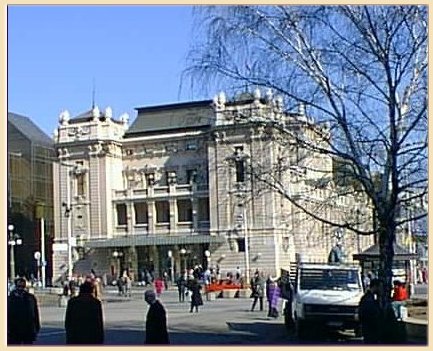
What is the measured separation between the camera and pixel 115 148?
102m

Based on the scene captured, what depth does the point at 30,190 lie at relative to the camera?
319ft

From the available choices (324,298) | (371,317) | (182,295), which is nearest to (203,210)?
(182,295)

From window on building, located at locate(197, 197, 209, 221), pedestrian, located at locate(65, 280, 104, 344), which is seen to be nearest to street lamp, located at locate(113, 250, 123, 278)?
window on building, located at locate(197, 197, 209, 221)

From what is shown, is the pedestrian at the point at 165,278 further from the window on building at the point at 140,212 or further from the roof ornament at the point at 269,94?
the roof ornament at the point at 269,94

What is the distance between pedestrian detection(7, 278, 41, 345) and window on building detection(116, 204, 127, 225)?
281 ft

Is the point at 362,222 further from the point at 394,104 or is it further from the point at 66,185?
the point at 66,185

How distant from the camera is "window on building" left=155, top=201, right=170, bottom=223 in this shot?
96750mm

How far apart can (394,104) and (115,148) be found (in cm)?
8482

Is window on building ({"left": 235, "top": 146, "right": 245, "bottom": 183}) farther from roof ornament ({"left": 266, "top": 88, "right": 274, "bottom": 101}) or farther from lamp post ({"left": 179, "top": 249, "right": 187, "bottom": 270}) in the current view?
lamp post ({"left": 179, "top": 249, "right": 187, "bottom": 270})

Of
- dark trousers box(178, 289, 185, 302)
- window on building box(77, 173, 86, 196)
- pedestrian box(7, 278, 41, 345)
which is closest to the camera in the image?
pedestrian box(7, 278, 41, 345)

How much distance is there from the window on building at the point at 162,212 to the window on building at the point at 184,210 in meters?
1.19

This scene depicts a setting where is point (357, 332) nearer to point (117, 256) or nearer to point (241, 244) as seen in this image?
point (241, 244)

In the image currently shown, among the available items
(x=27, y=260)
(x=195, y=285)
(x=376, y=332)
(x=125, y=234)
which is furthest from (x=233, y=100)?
(x=125, y=234)

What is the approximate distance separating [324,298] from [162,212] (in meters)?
74.7
